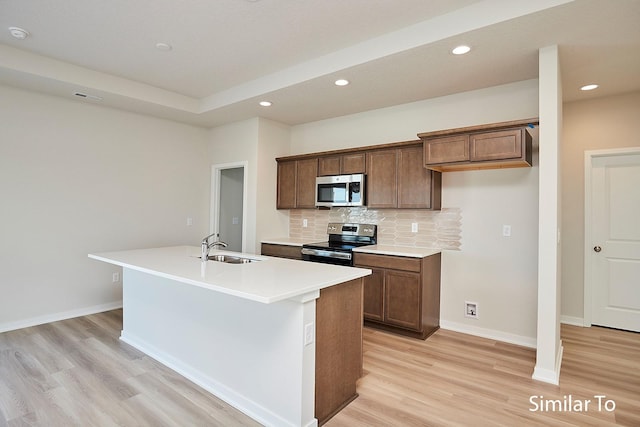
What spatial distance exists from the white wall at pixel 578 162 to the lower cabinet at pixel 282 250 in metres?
3.15

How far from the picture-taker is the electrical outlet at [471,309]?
11.8ft

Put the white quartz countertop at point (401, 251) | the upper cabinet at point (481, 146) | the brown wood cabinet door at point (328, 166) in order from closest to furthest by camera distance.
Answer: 1. the upper cabinet at point (481, 146)
2. the white quartz countertop at point (401, 251)
3. the brown wood cabinet door at point (328, 166)

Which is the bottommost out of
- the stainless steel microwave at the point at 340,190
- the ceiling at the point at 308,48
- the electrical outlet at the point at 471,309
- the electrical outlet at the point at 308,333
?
the electrical outlet at the point at 471,309

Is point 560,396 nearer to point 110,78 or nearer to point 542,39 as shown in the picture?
point 542,39

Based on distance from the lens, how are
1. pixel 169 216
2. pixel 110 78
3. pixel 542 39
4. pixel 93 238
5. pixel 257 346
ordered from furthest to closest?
1. pixel 169 216
2. pixel 93 238
3. pixel 110 78
4. pixel 542 39
5. pixel 257 346

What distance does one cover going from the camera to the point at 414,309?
3402 millimetres

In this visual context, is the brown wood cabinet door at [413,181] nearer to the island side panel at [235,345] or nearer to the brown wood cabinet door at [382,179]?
→ the brown wood cabinet door at [382,179]

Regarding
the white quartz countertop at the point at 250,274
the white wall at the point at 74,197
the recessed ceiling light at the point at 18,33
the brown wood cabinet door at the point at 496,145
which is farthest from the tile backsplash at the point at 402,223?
the recessed ceiling light at the point at 18,33

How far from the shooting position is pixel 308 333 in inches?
76.6

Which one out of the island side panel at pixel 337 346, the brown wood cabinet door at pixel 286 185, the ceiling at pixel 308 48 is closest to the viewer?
the island side panel at pixel 337 346

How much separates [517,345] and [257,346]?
2.60 metres

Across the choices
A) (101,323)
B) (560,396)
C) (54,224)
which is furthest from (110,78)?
(560,396)

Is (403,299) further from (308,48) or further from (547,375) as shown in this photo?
(308,48)

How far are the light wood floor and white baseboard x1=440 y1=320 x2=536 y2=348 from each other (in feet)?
0.33
